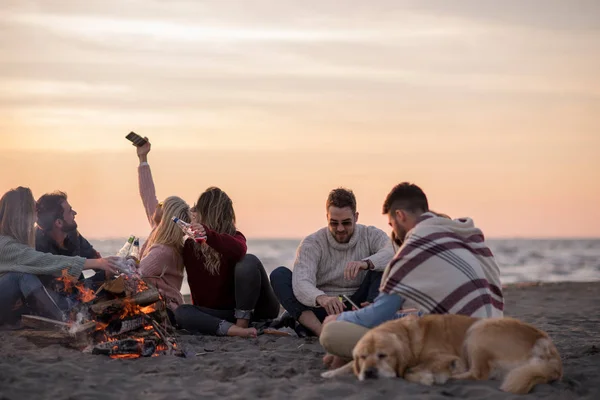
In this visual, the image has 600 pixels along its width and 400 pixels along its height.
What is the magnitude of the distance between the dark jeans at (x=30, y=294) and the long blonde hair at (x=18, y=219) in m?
0.37

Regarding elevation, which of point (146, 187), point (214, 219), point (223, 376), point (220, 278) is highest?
point (146, 187)

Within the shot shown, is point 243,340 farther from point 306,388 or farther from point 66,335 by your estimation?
point 306,388

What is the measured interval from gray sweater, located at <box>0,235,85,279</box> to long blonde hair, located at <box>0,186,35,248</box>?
8 cm

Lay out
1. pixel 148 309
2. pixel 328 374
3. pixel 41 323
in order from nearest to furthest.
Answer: pixel 328 374, pixel 148 309, pixel 41 323

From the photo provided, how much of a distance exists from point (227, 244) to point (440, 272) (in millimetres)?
3092

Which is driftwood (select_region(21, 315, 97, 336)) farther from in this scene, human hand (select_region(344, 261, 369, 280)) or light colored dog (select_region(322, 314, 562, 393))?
light colored dog (select_region(322, 314, 562, 393))

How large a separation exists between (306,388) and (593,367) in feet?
8.18

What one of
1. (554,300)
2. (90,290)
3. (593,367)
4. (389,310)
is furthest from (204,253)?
(554,300)

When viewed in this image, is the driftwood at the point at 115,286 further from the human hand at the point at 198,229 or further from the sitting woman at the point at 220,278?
the sitting woman at the point at 220,278

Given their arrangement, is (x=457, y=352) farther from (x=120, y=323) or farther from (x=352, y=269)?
(x=120, y=323)

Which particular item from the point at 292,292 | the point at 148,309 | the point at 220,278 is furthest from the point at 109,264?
the point at 292,292

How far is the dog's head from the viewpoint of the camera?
5.45 m

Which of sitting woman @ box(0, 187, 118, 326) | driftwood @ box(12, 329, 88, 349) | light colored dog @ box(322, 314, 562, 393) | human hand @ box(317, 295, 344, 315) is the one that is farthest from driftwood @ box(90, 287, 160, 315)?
light colored dog @ box(322, 314, 562, 393)

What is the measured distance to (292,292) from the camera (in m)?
8.20
